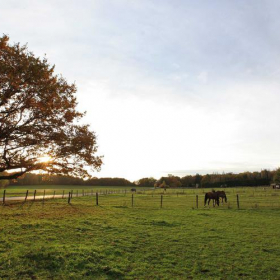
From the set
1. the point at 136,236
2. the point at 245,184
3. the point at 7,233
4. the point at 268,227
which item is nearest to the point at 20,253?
the point at 7,233

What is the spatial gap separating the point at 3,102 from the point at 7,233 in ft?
26.1

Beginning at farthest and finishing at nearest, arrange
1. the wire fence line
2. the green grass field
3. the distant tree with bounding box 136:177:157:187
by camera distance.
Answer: the distant tree with bounding box 136:177:157:187 < the wire fence line < the green grass field

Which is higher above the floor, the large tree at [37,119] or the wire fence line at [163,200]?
the large tree at [37,119]

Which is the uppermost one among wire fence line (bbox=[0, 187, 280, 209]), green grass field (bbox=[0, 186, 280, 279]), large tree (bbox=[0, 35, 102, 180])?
large tree (bbox=[0, 35, 102, 180])

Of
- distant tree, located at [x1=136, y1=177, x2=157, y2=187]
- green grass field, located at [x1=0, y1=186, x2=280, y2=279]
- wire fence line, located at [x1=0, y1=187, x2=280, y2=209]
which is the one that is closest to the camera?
green grass field, located at [x1=0, y1=186, x2=280, y2=279]

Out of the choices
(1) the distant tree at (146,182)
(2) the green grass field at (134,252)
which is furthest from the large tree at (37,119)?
(1) the distant tree at (146,182)

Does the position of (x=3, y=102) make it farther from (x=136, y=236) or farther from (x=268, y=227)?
(x=268, y=227)

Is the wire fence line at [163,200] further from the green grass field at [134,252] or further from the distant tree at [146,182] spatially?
the distant tree at [146,182]

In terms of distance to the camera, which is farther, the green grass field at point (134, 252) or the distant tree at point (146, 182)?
the distant tree at point (146, 182)

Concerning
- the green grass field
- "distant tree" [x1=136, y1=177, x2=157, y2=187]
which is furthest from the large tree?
"distant tree" [x1=136, y1=177, x2=157, y2=187]

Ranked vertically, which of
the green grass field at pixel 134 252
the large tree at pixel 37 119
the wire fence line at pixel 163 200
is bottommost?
the wire fence line at pixel 163 200

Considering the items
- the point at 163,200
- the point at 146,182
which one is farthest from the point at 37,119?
the point at 146,182

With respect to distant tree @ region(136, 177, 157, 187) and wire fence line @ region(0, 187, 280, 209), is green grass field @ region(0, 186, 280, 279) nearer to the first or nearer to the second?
wire fence line @ region(0, 187, 280, 209)

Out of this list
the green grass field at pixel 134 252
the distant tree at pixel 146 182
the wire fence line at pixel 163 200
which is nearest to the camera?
the green grass field at pixel 134 252
